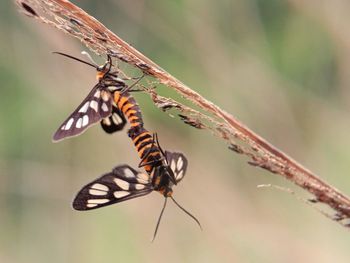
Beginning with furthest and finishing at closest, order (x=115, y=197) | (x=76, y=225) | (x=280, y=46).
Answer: (x=280, y=46)
(x=76, y=225)
(x=115, y=197)

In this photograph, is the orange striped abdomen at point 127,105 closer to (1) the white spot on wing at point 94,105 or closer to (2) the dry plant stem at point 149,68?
(1) the white spot on wing at point 94,105

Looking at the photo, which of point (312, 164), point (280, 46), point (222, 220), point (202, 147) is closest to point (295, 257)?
point (222, 220)

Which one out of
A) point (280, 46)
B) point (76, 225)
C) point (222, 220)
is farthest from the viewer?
point (280, 46)

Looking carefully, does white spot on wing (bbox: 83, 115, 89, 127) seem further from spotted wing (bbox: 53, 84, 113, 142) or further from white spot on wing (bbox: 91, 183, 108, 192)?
white spot on wing (bbox: 91, 183, 108, 192)

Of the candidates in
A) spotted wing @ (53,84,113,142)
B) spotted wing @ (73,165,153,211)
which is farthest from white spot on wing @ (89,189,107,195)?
spotted wing @ (53,84,113,142)

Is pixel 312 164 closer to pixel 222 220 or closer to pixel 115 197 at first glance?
pixel 222 220

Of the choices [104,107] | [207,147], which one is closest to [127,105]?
[104,107]

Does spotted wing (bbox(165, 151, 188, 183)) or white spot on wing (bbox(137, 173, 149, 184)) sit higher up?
spotted wing (bbox(165, 151, 188, 183))
